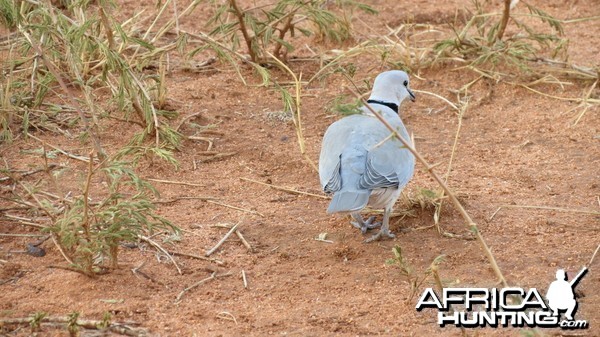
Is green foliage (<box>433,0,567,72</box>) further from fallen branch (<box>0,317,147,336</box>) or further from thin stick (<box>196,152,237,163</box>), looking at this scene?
fallen branch (<box>0,317,147,336</box>)

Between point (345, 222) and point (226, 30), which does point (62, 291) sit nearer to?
point (345, 222)

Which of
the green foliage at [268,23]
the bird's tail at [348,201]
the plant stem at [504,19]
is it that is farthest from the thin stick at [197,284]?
the plant stem at [504,19]

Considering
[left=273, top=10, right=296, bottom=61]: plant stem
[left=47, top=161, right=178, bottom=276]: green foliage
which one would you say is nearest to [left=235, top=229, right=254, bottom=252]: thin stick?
[left=47, top=161, right=178, bottom=276]: green foliage

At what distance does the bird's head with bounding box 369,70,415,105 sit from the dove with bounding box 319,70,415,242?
0.35m

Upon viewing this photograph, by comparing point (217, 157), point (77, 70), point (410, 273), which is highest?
point (77, 70)

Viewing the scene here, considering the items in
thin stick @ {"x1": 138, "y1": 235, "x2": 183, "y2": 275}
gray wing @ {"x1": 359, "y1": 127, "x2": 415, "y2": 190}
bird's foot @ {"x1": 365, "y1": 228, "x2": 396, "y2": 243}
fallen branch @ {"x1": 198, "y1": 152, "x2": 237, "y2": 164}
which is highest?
gray wing @ {"x1": 359, "y1": 127, "x2": 415, "y2": 190}

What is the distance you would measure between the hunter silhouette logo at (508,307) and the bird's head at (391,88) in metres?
1.52

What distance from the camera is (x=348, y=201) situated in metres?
4.22

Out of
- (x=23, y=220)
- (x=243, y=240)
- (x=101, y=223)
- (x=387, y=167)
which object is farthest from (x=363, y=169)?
(x=23, y=220)

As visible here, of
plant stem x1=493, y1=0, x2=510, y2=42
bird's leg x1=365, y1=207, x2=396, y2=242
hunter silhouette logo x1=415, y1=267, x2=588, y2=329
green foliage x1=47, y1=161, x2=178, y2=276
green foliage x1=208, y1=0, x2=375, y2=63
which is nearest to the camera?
hunter silhouette logo x1=415, y1=267, x2=588, y2=329

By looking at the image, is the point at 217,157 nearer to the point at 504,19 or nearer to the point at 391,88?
the point at 391,88

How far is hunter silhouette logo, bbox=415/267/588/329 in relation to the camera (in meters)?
3.58

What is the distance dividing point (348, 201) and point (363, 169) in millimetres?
205

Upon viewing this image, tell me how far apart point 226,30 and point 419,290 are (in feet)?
8.64
